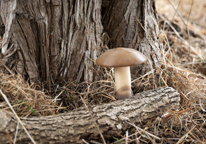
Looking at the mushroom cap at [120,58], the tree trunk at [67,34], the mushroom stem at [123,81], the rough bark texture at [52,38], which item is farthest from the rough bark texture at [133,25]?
the mushroom cap at [120,58]

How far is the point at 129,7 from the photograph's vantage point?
233 centimetres

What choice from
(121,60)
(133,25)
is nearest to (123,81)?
(121,60)

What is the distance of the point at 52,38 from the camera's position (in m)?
2.13

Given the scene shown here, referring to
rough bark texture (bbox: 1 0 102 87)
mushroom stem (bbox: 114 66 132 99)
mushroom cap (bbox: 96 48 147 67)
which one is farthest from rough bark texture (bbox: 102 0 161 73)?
mushroom cap (bbox: 96 48 147 67)

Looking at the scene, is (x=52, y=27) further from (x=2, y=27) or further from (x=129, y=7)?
(x=129, y=7)

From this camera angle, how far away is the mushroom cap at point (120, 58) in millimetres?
1697

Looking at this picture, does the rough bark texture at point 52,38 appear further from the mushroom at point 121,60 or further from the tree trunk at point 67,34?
the mushroom at point 121,60

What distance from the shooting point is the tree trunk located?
1997mm

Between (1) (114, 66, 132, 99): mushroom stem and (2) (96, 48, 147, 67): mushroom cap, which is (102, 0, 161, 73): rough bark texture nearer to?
(1) (114, 66, 132, 99): mushroom stem

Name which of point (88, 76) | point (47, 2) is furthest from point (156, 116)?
point (47, 2)

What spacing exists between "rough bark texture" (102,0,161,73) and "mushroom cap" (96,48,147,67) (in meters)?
0.67

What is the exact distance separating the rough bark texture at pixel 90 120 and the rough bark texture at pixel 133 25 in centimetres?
66

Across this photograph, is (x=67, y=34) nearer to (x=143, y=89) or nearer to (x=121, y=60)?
(x=121, y=60)

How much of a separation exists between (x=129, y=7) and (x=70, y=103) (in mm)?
1277
